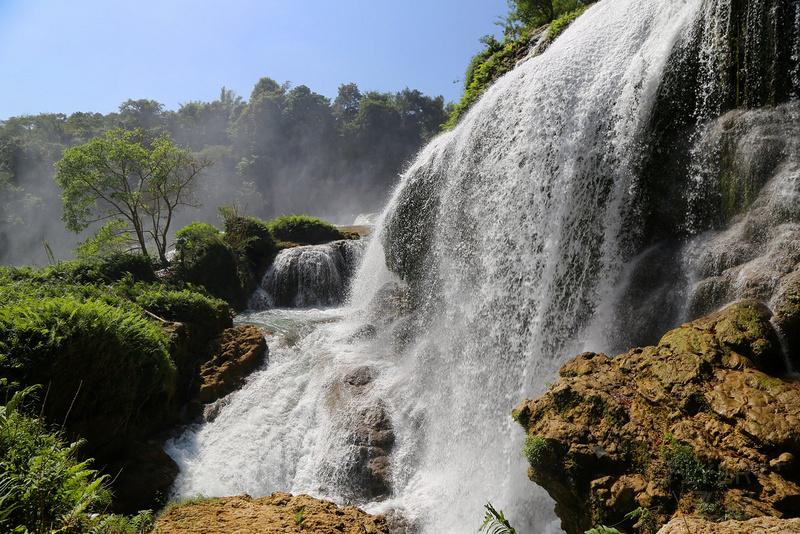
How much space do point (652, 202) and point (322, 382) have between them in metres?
7.06

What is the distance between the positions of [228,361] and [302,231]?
38.6 feet

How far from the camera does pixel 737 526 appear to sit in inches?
103

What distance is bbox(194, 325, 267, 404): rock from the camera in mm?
9617

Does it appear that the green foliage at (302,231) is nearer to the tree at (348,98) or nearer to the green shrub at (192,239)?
the green shrub at (192,239)

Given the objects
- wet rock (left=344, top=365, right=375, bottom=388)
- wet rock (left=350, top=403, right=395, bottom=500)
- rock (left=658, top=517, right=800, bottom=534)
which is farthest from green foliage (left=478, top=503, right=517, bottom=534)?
wet rock (left=344, top=365, right=375, bottom=388)

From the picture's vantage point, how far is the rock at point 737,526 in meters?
2.46

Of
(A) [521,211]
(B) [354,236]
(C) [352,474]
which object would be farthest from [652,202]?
(B) [354,236]

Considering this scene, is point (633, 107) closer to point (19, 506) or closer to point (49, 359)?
point (19, 506)

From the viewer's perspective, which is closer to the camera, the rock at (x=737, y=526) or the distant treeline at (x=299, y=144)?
the rock at (x=737, y=526)

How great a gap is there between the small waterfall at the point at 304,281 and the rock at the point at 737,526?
14.7m

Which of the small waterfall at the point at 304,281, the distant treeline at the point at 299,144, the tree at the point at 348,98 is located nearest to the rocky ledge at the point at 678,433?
the small waterfall at the point at 304,281

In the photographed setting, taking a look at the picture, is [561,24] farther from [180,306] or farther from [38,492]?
[38,492]

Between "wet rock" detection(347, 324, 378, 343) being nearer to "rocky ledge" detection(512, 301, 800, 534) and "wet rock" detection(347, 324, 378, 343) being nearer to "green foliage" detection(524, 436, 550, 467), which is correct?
"rocky ledge" detection(512, 301, 800, 534)

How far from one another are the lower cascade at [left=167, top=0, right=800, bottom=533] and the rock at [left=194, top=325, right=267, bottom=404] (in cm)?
40
